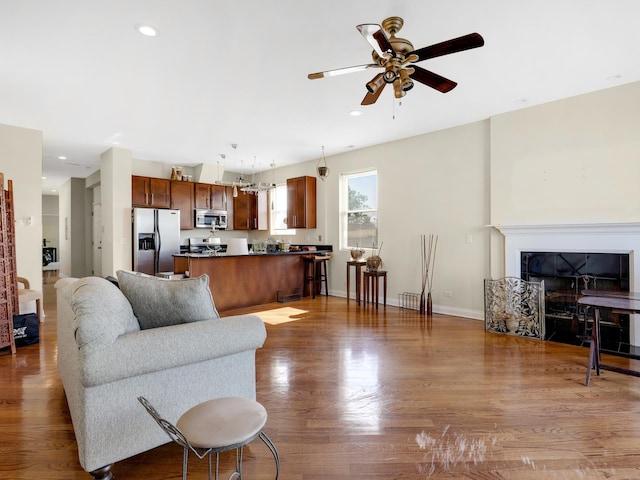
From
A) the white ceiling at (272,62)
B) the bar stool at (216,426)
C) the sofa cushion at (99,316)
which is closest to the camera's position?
the bar stool at (216,426)

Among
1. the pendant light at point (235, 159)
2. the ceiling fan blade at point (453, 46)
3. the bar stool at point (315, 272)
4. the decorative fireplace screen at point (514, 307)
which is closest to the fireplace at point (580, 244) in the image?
the decorative fireplace screen at point (514, 307)

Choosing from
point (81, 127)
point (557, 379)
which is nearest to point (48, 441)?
point (557, 379)

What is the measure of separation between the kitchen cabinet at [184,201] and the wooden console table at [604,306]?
6683 millimetres

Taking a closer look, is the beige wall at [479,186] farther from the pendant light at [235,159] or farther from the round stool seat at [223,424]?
the round stool seat at [223,424]

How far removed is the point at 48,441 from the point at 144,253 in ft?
15.3

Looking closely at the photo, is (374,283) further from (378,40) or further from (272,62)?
(378,40)

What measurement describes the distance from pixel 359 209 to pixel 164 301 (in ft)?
15.8

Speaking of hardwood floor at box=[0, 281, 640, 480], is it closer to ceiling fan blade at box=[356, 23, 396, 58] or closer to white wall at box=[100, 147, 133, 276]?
ceiling fan blade at box=[356, 23, 396, 58]

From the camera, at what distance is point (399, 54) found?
7.80 feet

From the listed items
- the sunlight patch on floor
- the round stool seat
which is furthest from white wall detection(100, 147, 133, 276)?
the round stool seat

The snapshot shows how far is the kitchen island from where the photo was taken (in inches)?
202

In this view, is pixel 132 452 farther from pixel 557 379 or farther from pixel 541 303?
pixel 541 303

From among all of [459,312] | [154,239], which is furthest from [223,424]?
[154,239]

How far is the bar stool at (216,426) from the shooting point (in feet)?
3.76
